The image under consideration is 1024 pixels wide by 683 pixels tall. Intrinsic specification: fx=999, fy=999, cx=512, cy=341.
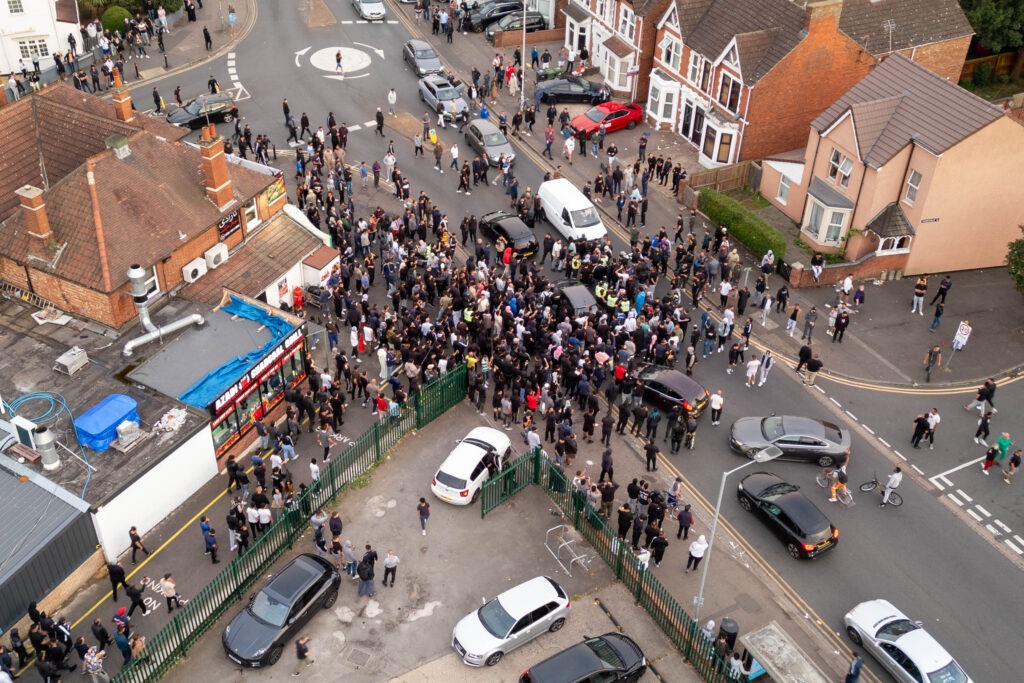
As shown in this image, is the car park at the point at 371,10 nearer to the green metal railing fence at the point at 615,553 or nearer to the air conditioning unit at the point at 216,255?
the air conditioning unit at the point at 216,255

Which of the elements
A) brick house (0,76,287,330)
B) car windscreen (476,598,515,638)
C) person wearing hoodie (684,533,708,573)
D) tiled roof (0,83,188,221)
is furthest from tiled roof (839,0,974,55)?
car windscreen (476,598,515,638)

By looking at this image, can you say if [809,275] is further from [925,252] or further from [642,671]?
[642,671]

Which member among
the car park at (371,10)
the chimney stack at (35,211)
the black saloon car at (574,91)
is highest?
the chimney stack at (35,211)

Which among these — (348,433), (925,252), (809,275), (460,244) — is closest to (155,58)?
(460,244)

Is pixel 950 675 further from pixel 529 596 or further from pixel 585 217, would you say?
pixel 585 217

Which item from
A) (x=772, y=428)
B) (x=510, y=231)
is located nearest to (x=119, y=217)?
(x=510, y=231)

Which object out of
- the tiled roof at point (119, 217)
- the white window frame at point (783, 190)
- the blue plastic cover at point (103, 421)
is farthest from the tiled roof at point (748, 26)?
the blue plastic cover at point (103, 421)
